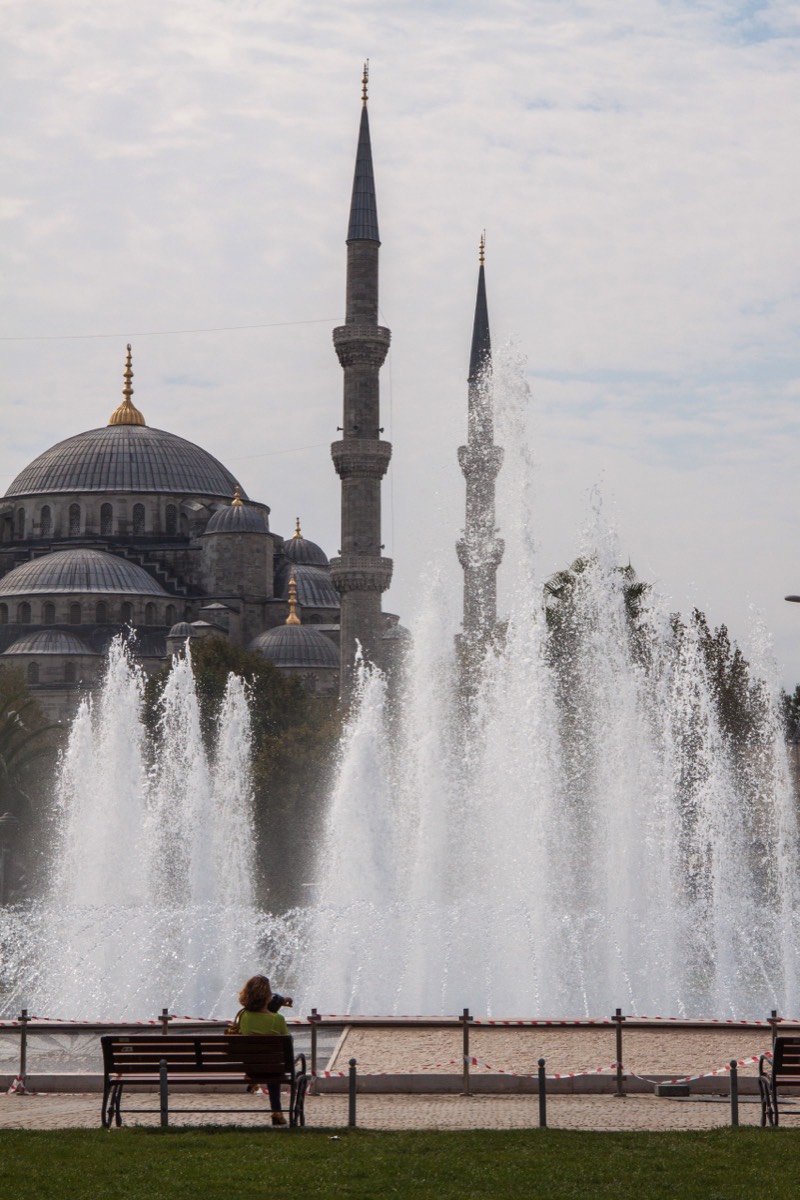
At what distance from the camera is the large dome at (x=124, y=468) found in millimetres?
76438

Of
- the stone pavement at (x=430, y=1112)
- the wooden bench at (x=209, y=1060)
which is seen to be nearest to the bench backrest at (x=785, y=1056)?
the stone pavement at (x=430, y=1112)

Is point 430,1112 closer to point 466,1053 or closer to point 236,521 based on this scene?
point 466,1053

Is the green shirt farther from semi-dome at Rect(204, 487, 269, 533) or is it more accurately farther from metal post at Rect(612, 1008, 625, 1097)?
semi-dome at Rect(204, 487, 269, 533)

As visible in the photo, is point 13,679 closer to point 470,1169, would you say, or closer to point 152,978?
point 152,978

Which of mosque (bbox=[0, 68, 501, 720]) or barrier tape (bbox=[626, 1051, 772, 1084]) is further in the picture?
mosque (bbox=[0, 68, 501, 720])

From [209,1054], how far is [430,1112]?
4.59ft

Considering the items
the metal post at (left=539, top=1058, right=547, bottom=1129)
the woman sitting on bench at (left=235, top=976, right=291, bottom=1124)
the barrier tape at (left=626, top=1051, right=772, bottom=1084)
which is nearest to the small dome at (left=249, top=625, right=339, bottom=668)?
the barrier tape at (left=626, top=1051, right=772, bottom=1084)

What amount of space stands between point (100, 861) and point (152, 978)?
388 inches

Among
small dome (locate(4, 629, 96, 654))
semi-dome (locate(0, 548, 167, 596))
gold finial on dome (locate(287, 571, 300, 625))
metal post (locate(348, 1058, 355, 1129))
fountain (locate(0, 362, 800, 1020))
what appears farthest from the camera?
gold finial on dome (locate(287, 571, 300, 625))

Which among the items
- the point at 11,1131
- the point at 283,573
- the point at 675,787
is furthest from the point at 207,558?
the point at 11,1131

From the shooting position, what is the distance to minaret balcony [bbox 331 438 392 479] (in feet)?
165

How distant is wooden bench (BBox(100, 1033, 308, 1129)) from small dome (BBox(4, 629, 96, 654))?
2204 inches

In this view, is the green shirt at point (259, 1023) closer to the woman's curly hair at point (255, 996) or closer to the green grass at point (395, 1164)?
the woman's curly hair at point (255, 996)

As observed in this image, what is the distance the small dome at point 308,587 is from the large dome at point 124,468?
4743mm
